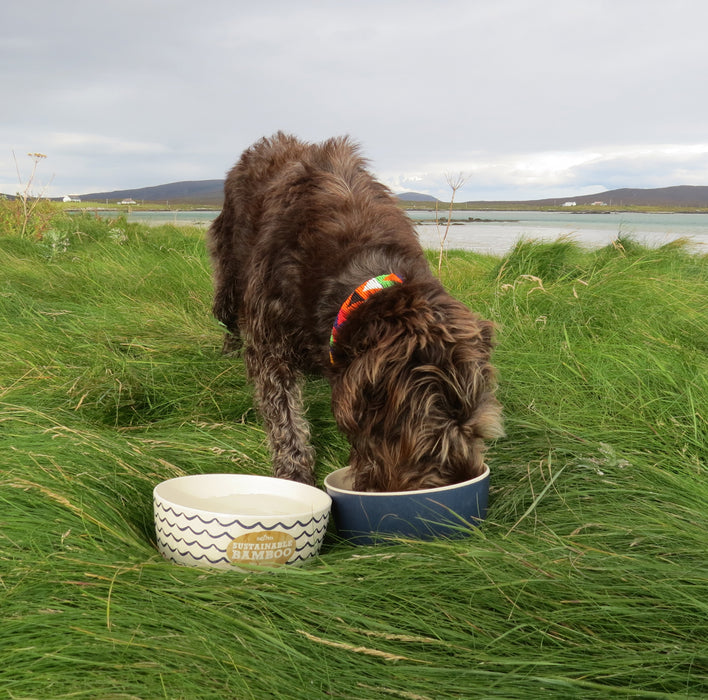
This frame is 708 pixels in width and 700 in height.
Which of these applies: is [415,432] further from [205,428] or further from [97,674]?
[205,428]

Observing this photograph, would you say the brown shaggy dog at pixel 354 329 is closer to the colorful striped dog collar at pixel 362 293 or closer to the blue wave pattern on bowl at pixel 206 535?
the colorful striped dog collar at pixel 362 293

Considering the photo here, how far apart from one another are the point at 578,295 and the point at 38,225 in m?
7.72

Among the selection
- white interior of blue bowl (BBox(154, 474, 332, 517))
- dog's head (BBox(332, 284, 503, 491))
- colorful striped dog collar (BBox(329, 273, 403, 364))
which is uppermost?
colorful striped dog collar (BBox(329, 273, 403, 364))

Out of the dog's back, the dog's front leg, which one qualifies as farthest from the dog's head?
the dog's front leg

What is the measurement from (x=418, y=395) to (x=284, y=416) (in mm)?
1075

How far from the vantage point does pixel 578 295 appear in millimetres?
4555

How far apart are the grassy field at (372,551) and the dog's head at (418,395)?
263 millimetres

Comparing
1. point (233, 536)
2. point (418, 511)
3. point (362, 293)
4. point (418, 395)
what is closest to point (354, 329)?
point (362, 293)

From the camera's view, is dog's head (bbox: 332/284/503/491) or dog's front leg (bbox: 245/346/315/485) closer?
dog's head (bbox: 332/284/503/491)

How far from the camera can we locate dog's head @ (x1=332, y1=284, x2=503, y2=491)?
7.20 ft

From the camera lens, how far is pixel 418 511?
2092mm

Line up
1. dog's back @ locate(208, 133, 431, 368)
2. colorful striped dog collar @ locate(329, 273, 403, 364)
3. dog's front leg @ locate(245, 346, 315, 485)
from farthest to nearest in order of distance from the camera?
dog's front leg @ locate(245, 346, 315, 485), dog's back @ locate(208, 133, 431, 368), colorful striped dog collar @ locate(329, 273, 403, 364)

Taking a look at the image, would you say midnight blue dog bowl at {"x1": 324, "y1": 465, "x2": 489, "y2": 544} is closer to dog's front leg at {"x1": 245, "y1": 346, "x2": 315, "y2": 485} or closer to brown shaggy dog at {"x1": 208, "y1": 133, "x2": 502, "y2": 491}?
brown shaggy dog at {"x1": 208, "y1": 133, "x2": 502, "y2": 491}

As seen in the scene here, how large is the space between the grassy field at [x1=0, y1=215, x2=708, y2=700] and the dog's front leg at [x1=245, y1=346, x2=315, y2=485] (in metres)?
0.11
